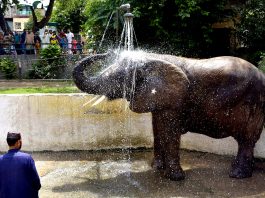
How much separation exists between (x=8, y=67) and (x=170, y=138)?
43.6 ft

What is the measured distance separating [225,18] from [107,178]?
358 inches

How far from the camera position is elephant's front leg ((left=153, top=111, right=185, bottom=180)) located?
23.7ft

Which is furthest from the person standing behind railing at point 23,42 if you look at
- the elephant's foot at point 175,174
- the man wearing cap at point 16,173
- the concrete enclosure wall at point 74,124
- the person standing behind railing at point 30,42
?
the man wearing cap at point 16,173

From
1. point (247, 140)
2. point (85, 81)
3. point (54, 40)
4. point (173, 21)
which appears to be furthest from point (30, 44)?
point (247, 140)

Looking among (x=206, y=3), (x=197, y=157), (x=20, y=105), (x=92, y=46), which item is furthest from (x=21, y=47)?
(x=197, y=157)

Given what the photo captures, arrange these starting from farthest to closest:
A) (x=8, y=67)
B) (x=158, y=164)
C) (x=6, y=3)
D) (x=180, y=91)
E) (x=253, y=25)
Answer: (x=6, y=3), (x=8, y=67), (x=253, y=25), (x=158, y=164), (x=180, y=91)

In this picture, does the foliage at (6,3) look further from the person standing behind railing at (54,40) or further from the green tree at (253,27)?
the green tree at (253,27)

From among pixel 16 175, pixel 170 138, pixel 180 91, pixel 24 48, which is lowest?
pixel 24 48

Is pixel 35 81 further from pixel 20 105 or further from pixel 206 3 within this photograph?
pixel 20 105

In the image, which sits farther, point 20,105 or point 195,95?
point 20,105

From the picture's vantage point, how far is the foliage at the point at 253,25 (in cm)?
1378

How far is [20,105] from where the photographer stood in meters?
9.01

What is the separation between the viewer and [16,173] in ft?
15.0

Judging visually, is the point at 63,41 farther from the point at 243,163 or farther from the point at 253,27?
the point at 243,163
